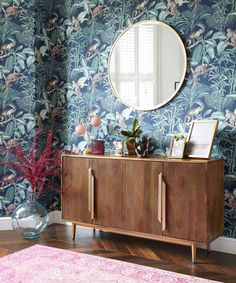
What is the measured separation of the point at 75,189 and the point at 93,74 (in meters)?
1.22

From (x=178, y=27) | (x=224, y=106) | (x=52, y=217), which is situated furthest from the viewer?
(x=52, y=217)

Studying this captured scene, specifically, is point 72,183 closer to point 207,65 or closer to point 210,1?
point 207,65

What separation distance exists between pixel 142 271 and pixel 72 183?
3.77 ft

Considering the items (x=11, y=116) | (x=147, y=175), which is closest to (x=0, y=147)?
(x=11, y=116)

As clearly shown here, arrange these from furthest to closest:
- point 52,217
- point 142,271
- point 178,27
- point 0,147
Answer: point 52,217 < point 0,147 < point 178,27 < point 142,271

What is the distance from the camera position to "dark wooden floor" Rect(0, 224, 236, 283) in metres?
2.75

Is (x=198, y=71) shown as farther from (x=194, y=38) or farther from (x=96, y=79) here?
(x=96, y=79)

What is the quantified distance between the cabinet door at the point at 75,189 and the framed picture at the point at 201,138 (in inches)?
36.9

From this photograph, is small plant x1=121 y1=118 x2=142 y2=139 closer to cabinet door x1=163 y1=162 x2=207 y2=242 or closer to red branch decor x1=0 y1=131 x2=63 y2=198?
cabinet door x1=163 y1=162 x2=207 y2=242

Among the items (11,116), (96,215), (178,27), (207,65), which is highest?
(178,27)

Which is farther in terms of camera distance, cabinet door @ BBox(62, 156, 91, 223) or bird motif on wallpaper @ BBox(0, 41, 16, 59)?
bird motif on wallpaper @ BBox(0, 41, 16, 59)

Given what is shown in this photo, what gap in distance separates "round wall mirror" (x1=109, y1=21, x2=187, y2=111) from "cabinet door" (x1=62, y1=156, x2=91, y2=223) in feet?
2.57

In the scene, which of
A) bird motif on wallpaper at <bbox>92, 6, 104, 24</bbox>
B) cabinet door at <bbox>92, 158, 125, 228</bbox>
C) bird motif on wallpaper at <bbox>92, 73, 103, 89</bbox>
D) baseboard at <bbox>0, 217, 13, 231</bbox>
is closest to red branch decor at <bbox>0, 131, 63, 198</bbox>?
baseboard at <bbox>0, 217, 13, 231</bbox>

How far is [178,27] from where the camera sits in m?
3.36
